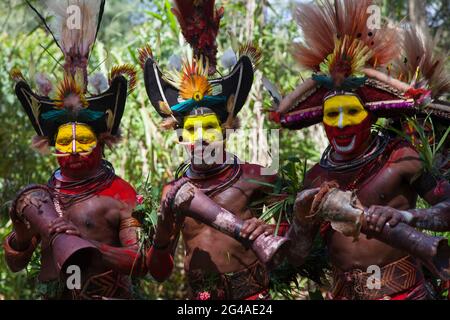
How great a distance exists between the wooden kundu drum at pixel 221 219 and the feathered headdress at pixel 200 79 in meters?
0.57

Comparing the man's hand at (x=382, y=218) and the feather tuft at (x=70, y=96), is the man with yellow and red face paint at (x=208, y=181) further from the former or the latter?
the man's hand at (x=382, y=218)

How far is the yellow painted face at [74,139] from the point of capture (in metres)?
4.52

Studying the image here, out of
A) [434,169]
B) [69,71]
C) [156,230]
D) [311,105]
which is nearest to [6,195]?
[69,71]

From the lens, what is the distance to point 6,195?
23.5 feet

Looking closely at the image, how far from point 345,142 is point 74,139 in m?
1.63

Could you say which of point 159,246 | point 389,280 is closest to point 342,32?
point 389,280

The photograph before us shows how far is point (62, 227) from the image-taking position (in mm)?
4074

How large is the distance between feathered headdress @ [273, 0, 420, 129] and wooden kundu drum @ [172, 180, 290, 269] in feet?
2.44

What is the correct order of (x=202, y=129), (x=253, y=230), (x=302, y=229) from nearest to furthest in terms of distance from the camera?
1. (x=253, y=230)
2. (x=302, y=229)
3. (x=202, y=129)

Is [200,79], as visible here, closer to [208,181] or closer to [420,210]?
[208,181]

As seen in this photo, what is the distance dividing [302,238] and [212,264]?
56cm

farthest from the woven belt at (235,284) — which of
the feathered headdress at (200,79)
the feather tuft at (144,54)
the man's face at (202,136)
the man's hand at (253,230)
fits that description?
the feather tuft at (144,54)

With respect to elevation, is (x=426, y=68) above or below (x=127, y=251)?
above

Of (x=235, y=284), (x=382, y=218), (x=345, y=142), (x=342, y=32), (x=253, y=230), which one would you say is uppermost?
(x=342, y=32)
